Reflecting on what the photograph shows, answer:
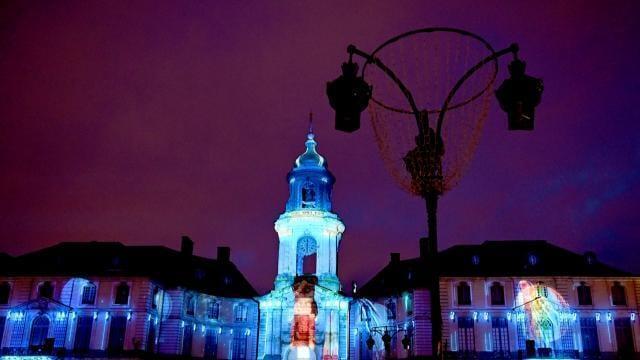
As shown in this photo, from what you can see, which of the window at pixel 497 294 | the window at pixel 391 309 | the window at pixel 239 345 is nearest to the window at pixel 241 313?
the window at pixel 239 345

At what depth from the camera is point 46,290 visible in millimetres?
50062

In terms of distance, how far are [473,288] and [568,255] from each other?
9.08 meters

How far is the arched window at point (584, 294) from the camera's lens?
47938mm

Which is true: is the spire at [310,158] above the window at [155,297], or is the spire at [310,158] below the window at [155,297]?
above

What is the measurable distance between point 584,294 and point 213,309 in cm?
3253

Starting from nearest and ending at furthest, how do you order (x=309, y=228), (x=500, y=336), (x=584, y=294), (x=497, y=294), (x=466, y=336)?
(x=500, y=336) < (x=466, y=336) < (x=584, y=294) < (x=497, y=294) < (x=309, y=228)

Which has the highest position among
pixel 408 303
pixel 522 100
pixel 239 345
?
Answer: pixel 408 303

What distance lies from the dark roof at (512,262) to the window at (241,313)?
1450cm

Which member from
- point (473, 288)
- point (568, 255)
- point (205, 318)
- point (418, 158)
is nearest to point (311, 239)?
point (205, 318)

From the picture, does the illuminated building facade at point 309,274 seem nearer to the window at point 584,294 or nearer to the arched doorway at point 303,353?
the arched doorway at point 303,353

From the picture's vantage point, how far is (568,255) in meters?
51.2

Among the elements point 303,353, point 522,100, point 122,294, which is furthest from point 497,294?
point 522,100

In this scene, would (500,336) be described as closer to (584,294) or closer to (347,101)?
(584,294)

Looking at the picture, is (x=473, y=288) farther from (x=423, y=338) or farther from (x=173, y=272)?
(x=173, y=272)
